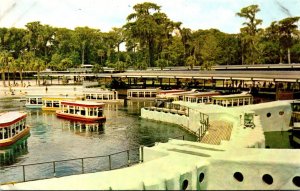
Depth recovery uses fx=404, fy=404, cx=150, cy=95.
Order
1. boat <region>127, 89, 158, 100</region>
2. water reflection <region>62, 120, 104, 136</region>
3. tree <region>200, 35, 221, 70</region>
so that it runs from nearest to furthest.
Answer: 1. water reflection <region>62, 120, 104, 136</region>
2. boat <region>127, 89, 158, 100</region>
3. tree <region>200, 35, 221, 70</region>

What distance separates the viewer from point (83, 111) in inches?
2443

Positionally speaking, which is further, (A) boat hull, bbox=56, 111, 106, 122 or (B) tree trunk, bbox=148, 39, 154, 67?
(B) tree trunk, bbox=148, 39, 154, 67

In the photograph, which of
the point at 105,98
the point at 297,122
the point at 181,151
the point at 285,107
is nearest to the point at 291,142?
the point at 297,122

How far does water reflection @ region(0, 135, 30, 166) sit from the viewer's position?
39281 millimetres

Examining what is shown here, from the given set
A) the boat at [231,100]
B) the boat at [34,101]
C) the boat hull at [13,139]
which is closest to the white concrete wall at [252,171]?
the boat hull at [13,139]

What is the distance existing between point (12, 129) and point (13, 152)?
4.55m

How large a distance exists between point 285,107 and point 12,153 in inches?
1308

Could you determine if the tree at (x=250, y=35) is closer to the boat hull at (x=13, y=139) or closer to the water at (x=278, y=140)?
the water at (x=278, y=140)

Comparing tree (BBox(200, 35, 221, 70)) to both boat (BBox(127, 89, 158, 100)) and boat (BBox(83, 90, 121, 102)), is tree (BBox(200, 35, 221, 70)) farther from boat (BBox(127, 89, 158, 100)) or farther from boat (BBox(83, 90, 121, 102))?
boat (BBox(83, 90, 121, 102))

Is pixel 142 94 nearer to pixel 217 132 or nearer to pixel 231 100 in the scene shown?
pixel 231 100

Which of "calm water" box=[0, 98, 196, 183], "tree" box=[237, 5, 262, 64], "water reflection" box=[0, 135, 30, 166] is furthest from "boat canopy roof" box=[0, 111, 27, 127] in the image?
"tree" box=[237, 5, 262, 64]

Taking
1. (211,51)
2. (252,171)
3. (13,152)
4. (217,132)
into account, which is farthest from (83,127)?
(211,51)

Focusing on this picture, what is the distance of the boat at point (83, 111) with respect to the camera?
198ft

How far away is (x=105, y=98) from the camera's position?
3433 inches
